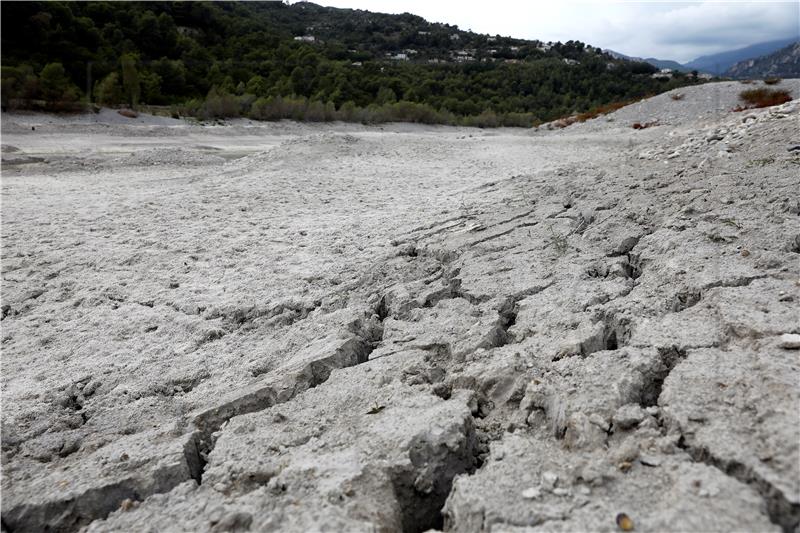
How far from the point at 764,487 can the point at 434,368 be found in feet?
5.03

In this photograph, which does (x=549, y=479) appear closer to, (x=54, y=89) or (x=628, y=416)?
(x=628, y=416)

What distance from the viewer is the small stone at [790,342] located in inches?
85.6

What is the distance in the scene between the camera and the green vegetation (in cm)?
2616

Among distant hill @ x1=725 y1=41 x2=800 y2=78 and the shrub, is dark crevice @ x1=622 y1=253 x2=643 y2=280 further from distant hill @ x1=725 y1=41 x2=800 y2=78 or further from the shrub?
distant hill @ x1=725 y1=41 x2=800 y2=78

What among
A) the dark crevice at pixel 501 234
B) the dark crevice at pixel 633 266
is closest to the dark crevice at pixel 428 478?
the dark crevice at pixel 633 266

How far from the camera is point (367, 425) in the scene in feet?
7.64

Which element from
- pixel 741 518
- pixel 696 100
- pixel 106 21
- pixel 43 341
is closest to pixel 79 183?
pixel 43 341

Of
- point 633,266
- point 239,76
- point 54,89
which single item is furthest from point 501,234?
point 239,76

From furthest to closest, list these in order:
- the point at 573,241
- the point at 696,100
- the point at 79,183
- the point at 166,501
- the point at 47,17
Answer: the point at 47,17, the point at 696,100, the point at 79,183, the point at 573,241, the point at 166,501

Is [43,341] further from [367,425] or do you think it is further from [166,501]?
[367,425]

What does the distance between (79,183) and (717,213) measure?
32.5 feet

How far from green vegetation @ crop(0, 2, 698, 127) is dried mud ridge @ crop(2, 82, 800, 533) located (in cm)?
2098

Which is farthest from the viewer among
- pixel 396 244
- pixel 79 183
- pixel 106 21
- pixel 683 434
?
pixel 106 21

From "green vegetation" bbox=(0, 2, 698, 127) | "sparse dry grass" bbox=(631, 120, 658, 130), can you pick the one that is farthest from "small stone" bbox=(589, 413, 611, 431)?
"green vegetation" bbox=(0, 2, 698, 127)
